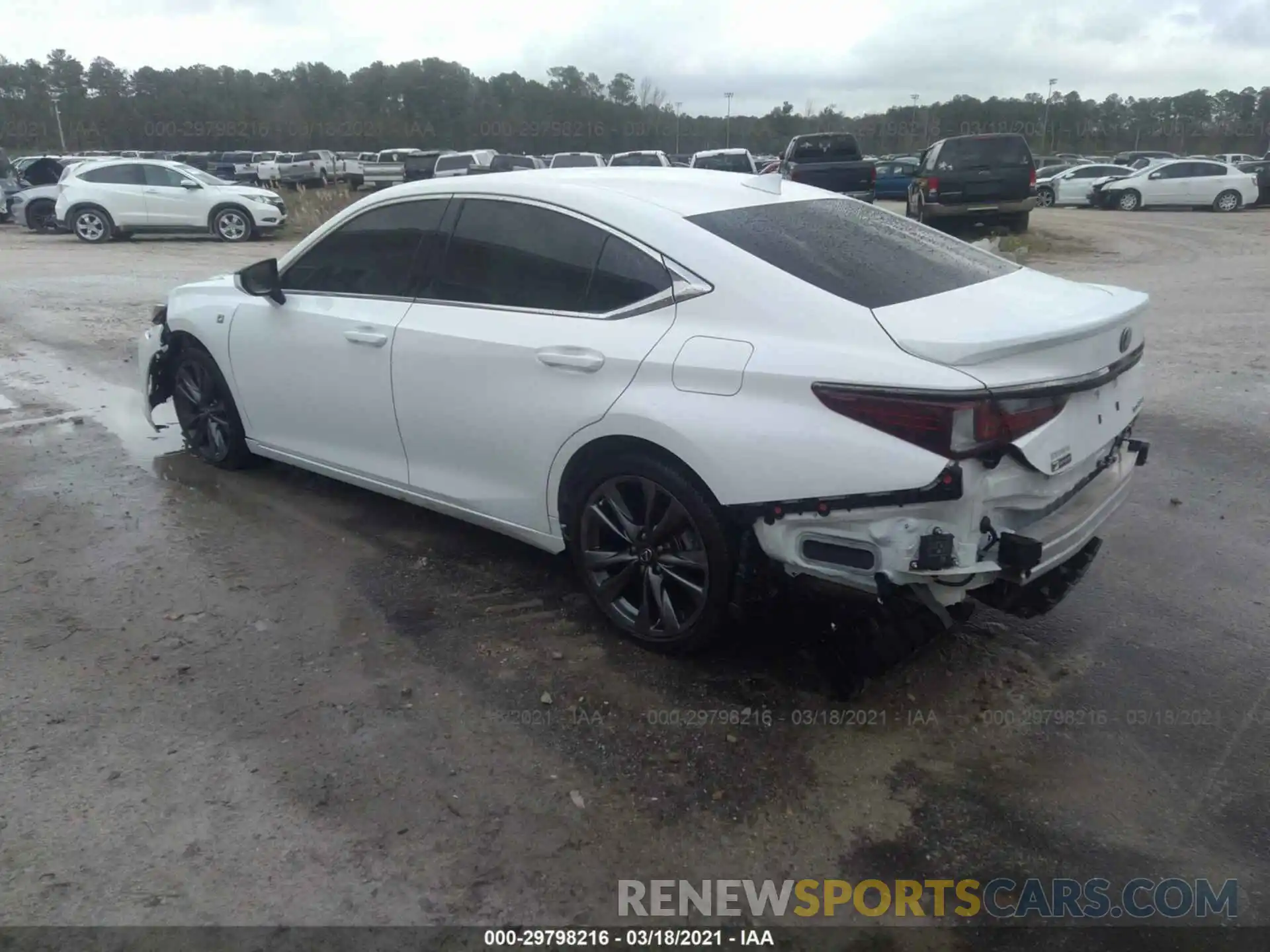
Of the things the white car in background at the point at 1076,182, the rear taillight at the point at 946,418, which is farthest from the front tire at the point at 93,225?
the white car in background at the point at 1076,182

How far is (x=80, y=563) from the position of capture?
14.9 ft

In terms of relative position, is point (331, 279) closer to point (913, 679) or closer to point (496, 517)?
point (496, 517)

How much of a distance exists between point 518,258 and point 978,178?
15904 millimetres

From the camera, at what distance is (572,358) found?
142 inches

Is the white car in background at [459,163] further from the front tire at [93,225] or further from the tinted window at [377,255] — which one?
the tinted window at [377,255]

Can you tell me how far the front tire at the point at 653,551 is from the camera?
11.0 ft

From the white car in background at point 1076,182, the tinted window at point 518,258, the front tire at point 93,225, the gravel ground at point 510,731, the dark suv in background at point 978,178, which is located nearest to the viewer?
the gravel ground at point 510,731

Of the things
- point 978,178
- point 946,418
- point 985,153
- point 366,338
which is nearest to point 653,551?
point 946,418

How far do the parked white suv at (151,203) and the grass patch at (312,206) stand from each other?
1394 mm

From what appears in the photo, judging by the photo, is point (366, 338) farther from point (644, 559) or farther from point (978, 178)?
point (978, 178)

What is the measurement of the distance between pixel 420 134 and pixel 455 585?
65.7 m

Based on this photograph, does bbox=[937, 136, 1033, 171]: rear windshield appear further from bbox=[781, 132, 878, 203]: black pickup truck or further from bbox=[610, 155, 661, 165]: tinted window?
bbox=[610, 155, 661, 165]: tinted window

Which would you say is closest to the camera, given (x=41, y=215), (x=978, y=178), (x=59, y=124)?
(x=978, y=178)

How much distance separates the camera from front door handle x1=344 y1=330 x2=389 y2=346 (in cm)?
429
